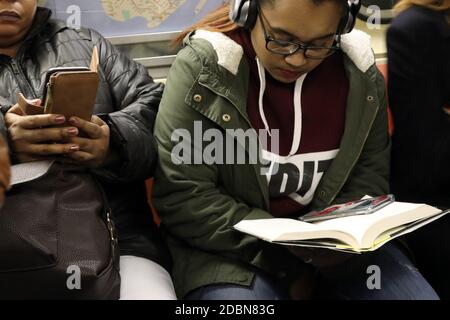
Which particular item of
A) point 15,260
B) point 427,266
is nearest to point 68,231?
point 15,260

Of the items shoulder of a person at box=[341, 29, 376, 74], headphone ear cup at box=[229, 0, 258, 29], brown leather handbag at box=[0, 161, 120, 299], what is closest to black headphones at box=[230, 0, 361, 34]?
headphone ear cup at box=[229, 0, 258, 29]

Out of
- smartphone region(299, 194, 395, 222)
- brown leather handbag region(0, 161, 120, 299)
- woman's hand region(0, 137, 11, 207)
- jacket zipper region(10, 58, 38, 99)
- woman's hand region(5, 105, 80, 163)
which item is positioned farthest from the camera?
jacket zipper region(10, 58, 38, 99)

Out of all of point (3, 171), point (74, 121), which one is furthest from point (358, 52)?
point (3, 171)

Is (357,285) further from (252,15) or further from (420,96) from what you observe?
(252,15)

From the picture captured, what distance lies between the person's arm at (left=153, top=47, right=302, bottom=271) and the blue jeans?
0.07 metres

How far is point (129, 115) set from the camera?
1600 millimetres

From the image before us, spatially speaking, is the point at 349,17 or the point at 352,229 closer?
the point at 352,229

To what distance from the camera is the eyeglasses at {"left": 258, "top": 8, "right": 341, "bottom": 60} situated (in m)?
1.48

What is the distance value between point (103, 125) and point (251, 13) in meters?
0.46

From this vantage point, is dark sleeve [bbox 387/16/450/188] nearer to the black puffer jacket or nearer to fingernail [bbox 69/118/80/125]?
the black puffer jacket

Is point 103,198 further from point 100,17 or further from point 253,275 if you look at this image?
point 100,17

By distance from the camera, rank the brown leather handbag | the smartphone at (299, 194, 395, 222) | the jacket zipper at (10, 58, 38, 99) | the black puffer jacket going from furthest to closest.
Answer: the jacket zipper at (10, 58, 38, 99) → the black puffer jacket → the smartphone at (299, 194, 395, 222) → the brown leather handbag

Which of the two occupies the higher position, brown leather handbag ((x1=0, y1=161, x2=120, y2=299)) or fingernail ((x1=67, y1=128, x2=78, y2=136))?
fingernail ((x1=67, y1=128, x2=78, y2=136))
